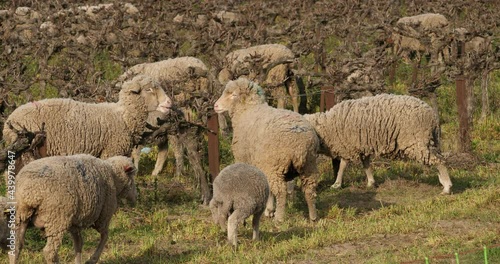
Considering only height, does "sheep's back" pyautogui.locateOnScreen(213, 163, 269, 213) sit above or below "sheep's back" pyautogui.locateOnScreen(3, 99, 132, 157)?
below

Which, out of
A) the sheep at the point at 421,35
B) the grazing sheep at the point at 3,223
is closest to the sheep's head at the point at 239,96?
the grazing sheep at the point at 3,223

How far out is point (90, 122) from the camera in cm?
1280

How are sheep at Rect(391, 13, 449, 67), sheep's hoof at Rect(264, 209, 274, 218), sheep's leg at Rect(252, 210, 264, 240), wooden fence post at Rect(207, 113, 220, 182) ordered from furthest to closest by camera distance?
sheep at Rect(391, 13, 449, 67) < wooden fence post at Rect(207, 113, 220, 182) < sheep's hoof at Rect(264, 209, 274, 218) < sheep's leg at Rect(252, 210, 264, 240)

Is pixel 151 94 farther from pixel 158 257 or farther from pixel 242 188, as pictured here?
pixel 158 257

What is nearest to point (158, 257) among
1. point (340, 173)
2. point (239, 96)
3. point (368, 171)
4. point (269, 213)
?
point (269, 213)

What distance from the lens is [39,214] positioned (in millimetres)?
9016

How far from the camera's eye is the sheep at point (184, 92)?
1378 cm

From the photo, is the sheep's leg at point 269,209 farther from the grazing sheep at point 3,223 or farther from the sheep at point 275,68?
the sheep at point 275,68

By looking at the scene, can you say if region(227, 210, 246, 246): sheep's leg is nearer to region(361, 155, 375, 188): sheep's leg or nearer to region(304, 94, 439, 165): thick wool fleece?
region(304, 94, 439, 165): thick wool fleece

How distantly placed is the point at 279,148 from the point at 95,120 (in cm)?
252

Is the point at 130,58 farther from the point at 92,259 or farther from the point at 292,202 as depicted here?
the point at 92,259

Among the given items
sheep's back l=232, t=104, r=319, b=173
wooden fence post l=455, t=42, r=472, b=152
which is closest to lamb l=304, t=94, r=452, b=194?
sheep's back l=232, t=104, r=319, b=173

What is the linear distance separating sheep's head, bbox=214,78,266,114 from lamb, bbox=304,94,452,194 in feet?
4.77

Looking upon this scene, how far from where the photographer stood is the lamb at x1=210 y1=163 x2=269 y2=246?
10320 millimetres
